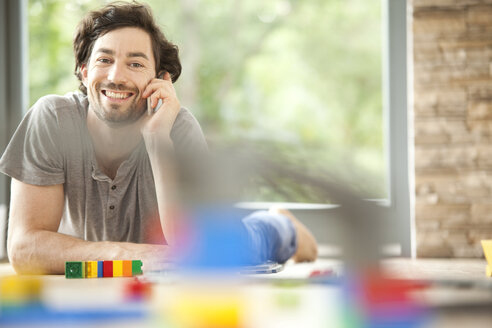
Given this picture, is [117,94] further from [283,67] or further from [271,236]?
[283,67]

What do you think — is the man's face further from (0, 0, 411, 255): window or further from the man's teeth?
(0, 0, 411, 255): window

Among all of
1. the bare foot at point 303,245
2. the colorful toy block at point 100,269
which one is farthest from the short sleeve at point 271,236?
the colorful toy block at point 100,269

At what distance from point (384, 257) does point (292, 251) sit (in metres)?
1.16

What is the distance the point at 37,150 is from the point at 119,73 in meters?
0.20

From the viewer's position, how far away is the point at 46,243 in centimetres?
102

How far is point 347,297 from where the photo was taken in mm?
483

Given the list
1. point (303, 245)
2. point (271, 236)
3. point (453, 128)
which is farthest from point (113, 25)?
point (453, 128)

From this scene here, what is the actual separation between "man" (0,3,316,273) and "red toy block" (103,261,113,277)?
181mm

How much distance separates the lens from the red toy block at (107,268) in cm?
89

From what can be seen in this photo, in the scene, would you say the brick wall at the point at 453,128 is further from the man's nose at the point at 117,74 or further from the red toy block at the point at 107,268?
the red toy block at the point at 107,268

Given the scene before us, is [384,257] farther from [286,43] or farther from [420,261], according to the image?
[286,43]

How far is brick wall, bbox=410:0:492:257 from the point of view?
1856 millimetres

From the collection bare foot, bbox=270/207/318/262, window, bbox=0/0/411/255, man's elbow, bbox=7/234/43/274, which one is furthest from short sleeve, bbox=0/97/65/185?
window, bbox=0/0/411/255

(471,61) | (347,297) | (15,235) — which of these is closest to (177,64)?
(15,235)
